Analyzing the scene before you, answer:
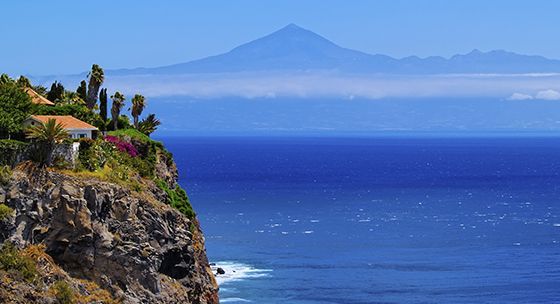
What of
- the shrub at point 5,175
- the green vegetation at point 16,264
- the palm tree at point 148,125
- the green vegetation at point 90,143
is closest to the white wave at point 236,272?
the palm tree at point 148,125

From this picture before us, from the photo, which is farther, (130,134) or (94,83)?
(94,83)

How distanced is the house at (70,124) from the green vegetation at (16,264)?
12179mm

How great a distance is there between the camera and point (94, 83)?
3364 inches

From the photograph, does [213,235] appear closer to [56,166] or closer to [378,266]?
[378,266]

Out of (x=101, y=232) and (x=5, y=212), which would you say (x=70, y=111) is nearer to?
(x=101, y=232)

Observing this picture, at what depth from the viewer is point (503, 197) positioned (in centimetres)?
19038

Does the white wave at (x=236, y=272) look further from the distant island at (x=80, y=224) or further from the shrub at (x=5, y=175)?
the shrub at (x=5, y=175)

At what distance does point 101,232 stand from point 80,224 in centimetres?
155

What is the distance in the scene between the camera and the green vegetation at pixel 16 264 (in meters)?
53.9

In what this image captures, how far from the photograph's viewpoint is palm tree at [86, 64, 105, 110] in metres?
83.2

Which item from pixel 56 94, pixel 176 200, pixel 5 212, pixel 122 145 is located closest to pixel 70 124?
pixel 122 145

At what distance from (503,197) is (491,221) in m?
42.8

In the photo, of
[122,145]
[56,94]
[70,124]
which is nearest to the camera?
[70,124]

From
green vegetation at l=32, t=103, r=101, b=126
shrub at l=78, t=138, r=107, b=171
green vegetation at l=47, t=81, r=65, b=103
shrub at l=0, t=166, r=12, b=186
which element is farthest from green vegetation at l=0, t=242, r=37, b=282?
green vegetation at l=47, t=81, r=65, b=103
